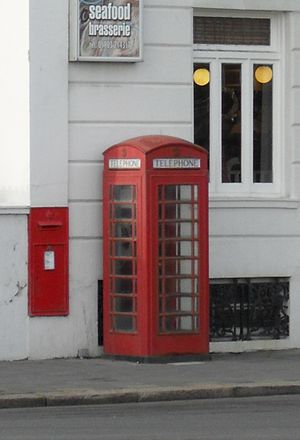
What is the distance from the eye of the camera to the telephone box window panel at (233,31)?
17750 mm

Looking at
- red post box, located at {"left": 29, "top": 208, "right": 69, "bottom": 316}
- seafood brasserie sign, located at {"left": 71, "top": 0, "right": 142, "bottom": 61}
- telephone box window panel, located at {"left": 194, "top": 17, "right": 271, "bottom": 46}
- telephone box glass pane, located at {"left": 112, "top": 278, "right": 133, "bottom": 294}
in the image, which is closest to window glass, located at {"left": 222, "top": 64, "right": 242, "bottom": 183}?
telephone box window panel, located at {"left": 194, "top": 17, "right": 271, "bottom": 46}

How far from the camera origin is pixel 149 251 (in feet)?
53.2

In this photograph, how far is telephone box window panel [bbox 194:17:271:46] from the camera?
1775 centimetres

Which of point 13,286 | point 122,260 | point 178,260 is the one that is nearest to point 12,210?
point 13,286

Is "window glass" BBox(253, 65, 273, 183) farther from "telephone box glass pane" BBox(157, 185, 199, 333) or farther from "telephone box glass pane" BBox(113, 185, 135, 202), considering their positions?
"telephone box glass pane" BBox(113, 185, 135, 202)

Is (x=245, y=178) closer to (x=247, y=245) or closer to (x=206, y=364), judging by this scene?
(x=247, y=245)

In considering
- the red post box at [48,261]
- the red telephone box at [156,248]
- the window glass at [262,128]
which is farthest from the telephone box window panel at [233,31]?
the red post box at [48,261]

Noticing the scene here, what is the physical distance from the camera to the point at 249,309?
1781 centimetres

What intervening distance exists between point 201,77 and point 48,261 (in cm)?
324

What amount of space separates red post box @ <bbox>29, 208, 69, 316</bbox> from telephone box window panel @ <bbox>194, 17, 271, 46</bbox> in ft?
10.0

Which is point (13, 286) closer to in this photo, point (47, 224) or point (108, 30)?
point (47, 224)

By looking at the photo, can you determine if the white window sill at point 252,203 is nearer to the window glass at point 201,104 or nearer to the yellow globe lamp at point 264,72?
the window glass at point 201,104

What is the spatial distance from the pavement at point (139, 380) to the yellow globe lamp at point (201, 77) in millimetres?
3575

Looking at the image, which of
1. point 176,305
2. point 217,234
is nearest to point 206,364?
point 176,305
